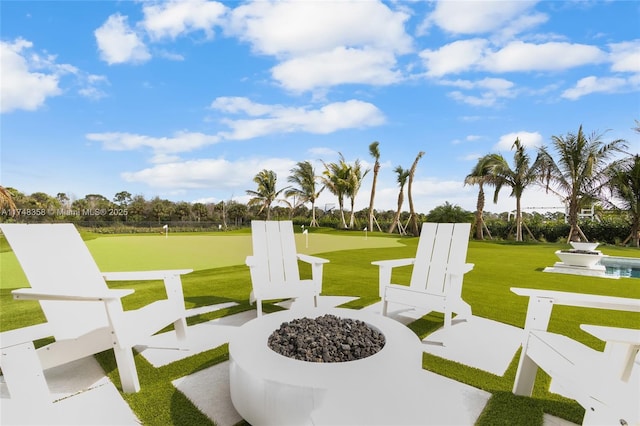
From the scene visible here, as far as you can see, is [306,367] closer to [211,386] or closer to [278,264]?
[211,386]

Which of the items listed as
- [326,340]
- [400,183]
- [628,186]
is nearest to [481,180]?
[400,183]

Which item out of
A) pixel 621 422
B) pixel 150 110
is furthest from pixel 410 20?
pixel 150 110

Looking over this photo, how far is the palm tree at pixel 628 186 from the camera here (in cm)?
1421

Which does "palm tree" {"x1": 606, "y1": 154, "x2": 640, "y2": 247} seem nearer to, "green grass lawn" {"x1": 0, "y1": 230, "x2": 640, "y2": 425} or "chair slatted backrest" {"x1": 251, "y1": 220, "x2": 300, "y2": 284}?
"green grass lawn" {"x1": 0, "y1": 230, "x2": 640, "y2": 425}

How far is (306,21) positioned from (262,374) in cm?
558

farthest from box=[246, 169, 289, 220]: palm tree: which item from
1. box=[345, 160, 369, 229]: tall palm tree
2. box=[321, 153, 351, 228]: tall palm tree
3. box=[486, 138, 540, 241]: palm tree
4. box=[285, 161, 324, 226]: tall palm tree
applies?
box=[486, 138, 540, 241]: palm tree

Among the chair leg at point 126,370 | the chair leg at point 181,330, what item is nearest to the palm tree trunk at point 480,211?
the chair leg at point 181,330

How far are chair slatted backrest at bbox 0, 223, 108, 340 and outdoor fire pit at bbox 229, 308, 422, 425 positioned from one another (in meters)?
1.25

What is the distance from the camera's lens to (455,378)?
7.51 ft

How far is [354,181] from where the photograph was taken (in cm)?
2512

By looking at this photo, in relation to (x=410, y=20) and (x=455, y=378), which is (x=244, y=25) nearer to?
(x=410, y=20)

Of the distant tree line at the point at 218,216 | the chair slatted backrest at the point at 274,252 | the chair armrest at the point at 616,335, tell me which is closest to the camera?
the chair armrest at the point at 616,335

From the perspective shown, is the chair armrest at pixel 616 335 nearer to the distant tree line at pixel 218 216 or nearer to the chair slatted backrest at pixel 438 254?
the chair slatted backrest at pixel 438 254

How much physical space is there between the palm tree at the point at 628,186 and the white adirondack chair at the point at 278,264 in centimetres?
1798
